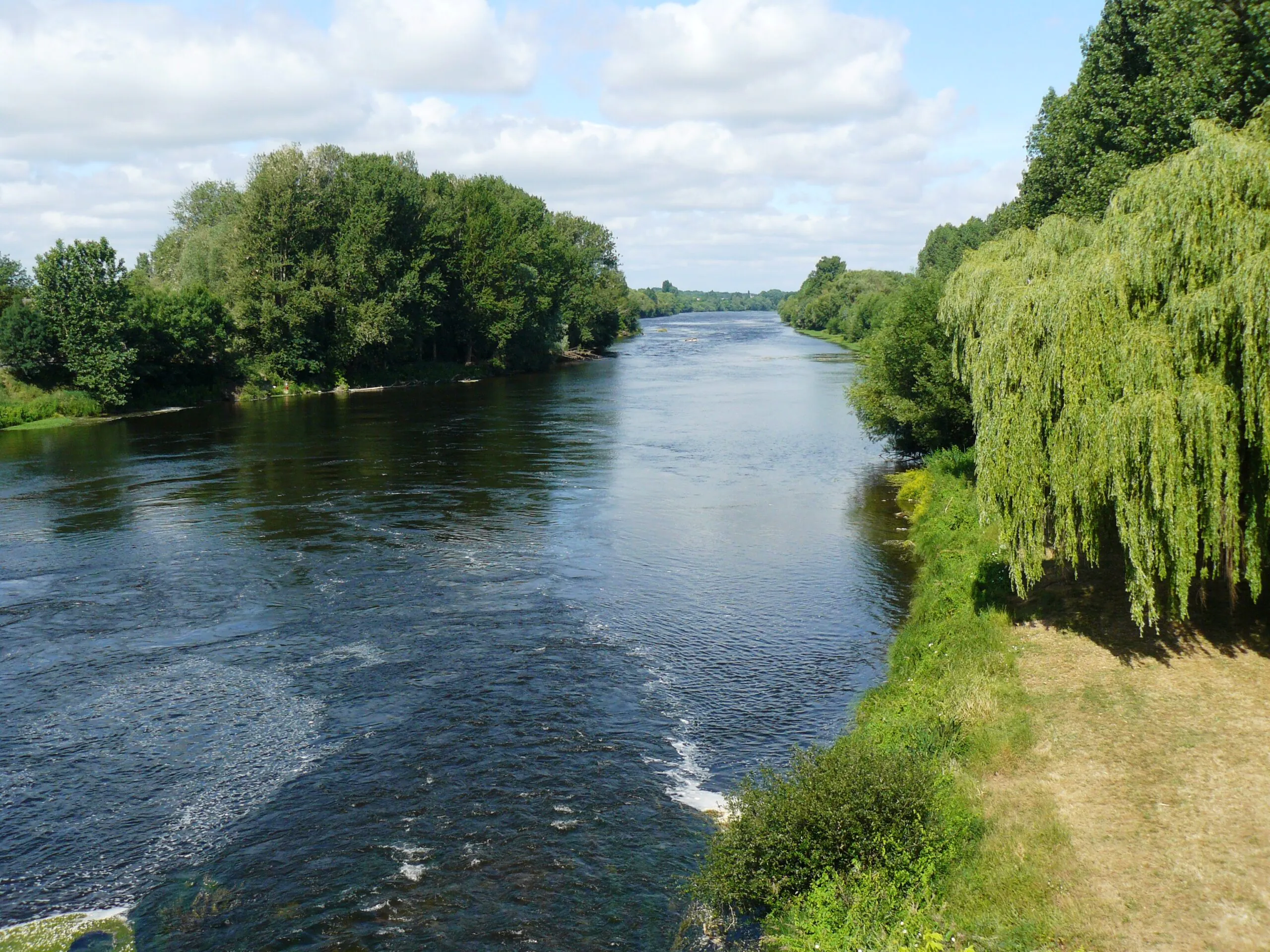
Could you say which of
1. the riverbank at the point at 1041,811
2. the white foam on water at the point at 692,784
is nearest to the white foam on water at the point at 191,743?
the white foam on water at the point at 692,784

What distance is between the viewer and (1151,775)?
43.5 ft

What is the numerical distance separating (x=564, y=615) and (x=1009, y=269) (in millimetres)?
13386

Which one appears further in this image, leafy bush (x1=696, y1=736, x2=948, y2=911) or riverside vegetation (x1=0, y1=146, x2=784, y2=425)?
riverside vegetation (x1=0, y1=146, x2=784, y2=425)

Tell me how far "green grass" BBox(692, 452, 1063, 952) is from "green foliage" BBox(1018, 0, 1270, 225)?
21220 mm

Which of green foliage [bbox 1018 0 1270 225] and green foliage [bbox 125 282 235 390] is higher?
green foliage [bbox 1018 0 1270 225]

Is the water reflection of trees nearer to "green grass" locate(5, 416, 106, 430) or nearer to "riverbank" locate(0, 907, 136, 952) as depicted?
"green grass" locate(5, 416, 106, 430)

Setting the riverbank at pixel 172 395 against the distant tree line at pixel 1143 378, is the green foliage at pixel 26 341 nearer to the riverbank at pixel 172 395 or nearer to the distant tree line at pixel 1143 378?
the riverbank at pixel 172 395

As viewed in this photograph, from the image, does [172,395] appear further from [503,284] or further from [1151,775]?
[1151,775]

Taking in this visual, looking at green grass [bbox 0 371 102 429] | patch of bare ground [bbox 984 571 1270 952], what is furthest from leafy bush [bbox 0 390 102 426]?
patch of bare ground [bbox 984 571 1270 952]

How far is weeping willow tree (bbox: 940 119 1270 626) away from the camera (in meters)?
14.8

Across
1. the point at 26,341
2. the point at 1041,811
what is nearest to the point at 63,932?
the point at 1041,811

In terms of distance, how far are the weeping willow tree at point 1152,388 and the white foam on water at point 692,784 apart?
23.3 feet

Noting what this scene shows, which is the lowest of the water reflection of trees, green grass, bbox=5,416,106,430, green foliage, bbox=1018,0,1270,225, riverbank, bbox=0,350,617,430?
the water reflection of trees

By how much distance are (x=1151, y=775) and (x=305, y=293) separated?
65.8m
